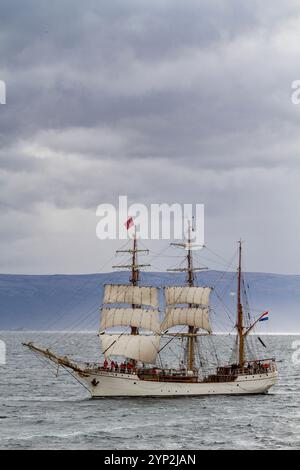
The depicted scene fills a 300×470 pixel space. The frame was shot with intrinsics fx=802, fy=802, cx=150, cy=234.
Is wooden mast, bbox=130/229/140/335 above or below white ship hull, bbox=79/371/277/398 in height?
above

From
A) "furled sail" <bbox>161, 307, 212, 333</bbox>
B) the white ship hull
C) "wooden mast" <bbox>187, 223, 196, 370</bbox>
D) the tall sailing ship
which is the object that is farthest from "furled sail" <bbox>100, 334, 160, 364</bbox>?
"furled sail" <bbox>161, 307, 212, 333</bbox>

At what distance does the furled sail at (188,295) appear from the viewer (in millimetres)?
91188

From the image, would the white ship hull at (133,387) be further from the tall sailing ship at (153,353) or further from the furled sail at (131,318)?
the furled sail at (131,318)

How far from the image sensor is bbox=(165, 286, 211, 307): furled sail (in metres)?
91.2

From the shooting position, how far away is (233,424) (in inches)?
2542

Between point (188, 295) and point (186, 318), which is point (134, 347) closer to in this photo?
point (186, 318)

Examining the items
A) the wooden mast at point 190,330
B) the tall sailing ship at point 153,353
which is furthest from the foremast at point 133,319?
the wooden mast at point 190,330

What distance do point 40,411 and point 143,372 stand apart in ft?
49.3

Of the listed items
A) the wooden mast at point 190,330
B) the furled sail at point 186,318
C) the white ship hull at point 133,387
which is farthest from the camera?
the furled sail at point 186,318

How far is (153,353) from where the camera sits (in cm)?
8694

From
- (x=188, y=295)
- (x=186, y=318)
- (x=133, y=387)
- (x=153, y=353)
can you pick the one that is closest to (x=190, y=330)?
(x=186, y=318)

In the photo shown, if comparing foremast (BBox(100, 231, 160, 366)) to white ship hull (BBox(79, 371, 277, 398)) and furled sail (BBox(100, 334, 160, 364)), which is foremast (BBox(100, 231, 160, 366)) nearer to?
furled sail (BBox(100, 334, 160, 364))
